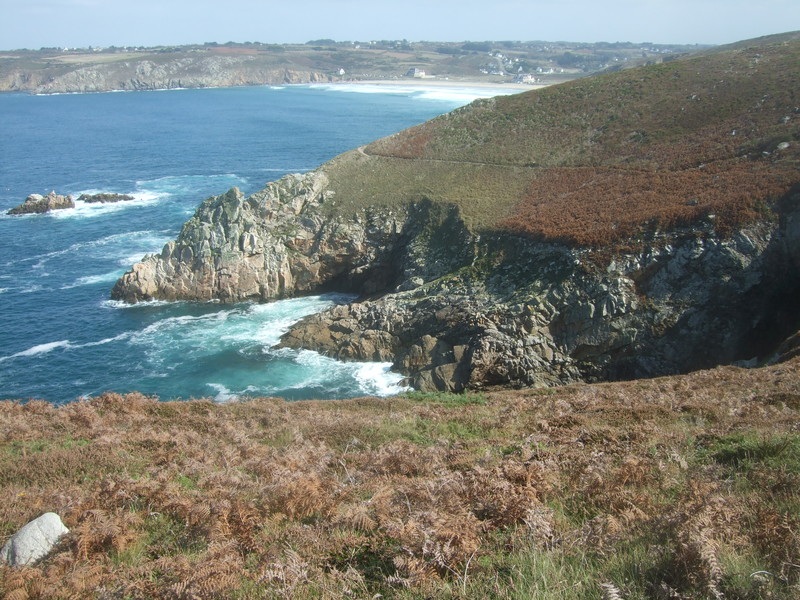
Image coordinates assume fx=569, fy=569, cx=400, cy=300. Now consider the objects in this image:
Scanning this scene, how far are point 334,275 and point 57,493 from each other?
36665 millimetres

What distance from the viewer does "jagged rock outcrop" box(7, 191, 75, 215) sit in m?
65.1

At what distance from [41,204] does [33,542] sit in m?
70.3

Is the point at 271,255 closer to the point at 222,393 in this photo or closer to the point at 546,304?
the point at 222,393

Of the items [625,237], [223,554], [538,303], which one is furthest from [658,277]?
[223,554]

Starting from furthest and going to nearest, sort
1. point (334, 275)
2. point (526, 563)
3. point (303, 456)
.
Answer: point (334, 275), point (303, 456), point (526, 563)

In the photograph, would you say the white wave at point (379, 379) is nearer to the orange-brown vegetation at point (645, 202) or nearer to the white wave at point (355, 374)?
the white wave at point (355, 374)

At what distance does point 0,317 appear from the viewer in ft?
135

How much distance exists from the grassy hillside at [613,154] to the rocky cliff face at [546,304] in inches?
71.4

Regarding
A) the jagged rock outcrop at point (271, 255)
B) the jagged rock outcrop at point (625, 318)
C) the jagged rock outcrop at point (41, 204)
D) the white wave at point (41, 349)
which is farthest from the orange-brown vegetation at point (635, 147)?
the jagged rock outcrop at point (41, 204)

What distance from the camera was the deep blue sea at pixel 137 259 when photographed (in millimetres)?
33531

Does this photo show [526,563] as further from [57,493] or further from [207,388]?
[207,388]

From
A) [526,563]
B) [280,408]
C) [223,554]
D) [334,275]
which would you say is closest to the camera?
[526,563]

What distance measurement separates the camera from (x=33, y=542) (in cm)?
764

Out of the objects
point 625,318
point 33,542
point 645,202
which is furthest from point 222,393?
point 645,202
